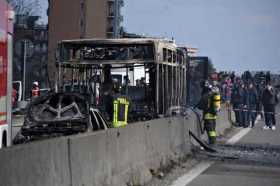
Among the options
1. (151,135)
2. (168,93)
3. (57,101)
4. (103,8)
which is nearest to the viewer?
(151,135)

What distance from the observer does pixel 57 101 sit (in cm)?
1594

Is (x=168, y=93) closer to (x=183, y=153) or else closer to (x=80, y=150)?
(x=183, y=153)

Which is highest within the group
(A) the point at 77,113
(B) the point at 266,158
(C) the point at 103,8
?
(C) the point at 103,8

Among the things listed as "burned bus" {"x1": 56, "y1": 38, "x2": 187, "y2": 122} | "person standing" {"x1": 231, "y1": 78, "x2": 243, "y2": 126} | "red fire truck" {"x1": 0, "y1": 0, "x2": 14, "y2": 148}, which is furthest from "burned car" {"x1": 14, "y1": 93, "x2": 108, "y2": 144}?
"person standing" {"x1": 231, "y1": 78, "x2": 243, "y2": 126}

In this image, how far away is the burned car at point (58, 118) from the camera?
14.9 m

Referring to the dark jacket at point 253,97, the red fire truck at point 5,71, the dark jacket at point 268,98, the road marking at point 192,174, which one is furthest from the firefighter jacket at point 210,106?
the dark jacket at point 253,97

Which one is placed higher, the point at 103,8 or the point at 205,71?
the point at 103,8

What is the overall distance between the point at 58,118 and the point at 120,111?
11.1 feet

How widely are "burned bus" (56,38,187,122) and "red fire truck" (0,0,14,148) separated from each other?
529cm

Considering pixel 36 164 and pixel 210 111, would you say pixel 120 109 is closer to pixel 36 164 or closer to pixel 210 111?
pixel 210 111

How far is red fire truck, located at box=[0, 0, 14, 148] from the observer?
13297mm

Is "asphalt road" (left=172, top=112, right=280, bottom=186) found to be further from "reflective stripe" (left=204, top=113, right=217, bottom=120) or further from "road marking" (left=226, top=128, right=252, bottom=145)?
"road marking" (left=226, top=128, right=252, bottom=145)

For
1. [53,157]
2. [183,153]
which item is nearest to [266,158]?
[183,153]

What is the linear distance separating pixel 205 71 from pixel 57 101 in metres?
20.3
